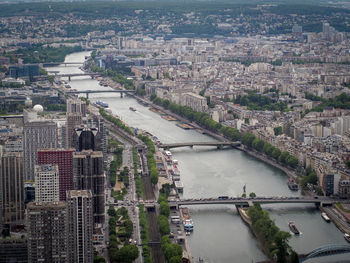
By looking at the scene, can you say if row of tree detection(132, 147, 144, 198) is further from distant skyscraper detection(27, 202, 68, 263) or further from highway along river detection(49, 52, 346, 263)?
distant skyscraper detection(27, 202, 68, 263)

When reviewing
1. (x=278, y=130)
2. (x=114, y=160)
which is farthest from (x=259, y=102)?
(x=114, y=160)

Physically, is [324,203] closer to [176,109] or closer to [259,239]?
[259,239]

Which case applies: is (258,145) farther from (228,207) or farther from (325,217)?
(325,217)

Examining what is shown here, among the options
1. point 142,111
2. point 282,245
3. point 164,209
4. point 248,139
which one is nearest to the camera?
point 282,245

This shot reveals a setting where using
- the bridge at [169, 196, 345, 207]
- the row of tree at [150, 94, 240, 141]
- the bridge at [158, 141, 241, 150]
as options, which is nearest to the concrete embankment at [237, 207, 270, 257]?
the bridge at [169, 196, 345, 207]

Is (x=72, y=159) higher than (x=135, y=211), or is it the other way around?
(x=72, y=159)

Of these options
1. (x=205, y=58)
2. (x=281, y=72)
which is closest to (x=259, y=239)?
(x=281, y=72)
